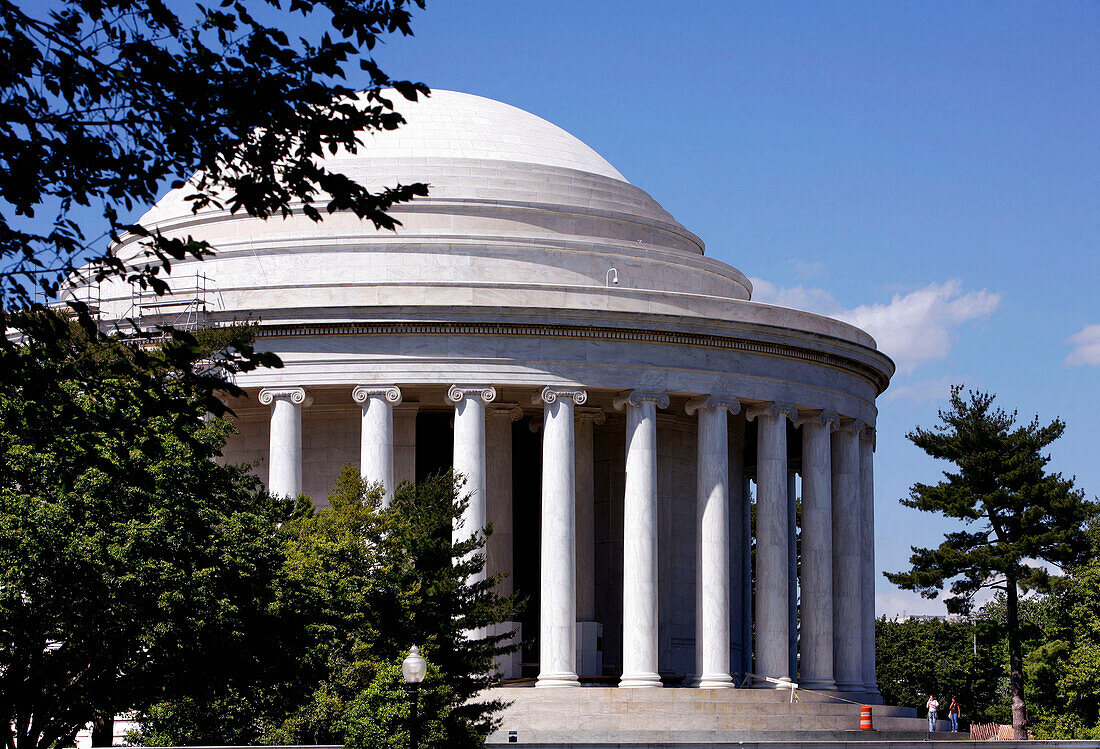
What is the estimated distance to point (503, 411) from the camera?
6588 centimetres

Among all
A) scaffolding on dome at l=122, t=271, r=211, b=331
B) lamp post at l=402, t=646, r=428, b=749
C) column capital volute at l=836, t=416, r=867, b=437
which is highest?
scaffolding on dome at l=122, t=271, r=211, b=331

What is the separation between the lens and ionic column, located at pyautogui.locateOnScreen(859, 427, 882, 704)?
71.8 metres

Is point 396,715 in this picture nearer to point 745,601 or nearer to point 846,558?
point 846,558

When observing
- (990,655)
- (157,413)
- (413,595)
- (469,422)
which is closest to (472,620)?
(413,595)

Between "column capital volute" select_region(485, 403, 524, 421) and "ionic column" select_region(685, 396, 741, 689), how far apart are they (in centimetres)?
661

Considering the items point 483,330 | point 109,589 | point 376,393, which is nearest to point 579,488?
point 483,330

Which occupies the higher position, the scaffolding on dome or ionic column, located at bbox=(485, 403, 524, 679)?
the scaffolding on dome

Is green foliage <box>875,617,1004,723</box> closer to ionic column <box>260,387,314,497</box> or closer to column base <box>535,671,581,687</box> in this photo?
column base <box>535,671,581,687</box>

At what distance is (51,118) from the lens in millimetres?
22453

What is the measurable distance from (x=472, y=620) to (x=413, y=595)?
5.60ft

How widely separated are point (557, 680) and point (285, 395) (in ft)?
46.1

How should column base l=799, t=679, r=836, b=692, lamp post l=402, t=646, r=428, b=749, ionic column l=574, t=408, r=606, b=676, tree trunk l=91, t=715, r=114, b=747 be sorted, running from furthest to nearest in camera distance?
1. column base l=799, t=679, r=836, b=692
2. ionic column l=574, t=408, r=606, b=676
3. tree trunk l=91, t=715, r=114, b=747
4. lamp post l=402, t=646, r=428, b=749

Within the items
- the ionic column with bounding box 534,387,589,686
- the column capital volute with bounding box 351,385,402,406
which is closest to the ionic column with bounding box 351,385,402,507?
the column capital volute with bounding box 351,385,402,406

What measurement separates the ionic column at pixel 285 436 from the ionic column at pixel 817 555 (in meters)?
19.8
